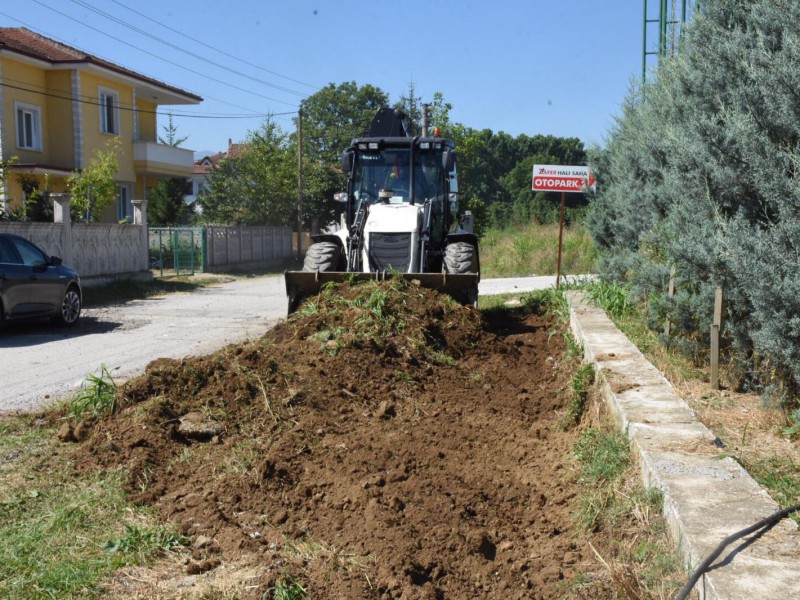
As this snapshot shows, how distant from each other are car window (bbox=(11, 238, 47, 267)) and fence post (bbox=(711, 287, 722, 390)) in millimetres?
11006

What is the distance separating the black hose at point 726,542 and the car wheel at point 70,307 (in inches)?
513

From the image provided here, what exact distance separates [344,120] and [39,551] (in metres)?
60.4

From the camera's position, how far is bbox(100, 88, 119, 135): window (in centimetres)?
2888

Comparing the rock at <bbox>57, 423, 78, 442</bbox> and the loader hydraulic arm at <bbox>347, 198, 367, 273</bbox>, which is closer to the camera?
the rock at <bbox>57, 423, 78, 442</bbox>

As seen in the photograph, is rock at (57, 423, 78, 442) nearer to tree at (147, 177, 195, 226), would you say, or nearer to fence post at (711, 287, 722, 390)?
fence post at (711, 287, 722, 390)

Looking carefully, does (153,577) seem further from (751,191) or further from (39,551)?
(751,191)

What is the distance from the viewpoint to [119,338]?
13133 mm

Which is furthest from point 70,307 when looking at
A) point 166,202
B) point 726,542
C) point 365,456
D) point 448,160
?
point 166,202

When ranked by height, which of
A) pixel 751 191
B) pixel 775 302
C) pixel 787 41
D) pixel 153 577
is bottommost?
pixel 153 577

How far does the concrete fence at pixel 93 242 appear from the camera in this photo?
61.2ft

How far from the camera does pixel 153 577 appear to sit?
4266mm

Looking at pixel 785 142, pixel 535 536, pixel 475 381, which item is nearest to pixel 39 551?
pixel 535 536

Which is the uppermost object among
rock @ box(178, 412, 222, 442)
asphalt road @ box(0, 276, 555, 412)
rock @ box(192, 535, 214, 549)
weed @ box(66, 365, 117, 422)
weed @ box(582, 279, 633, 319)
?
weed @ box(582, 279, 633, 319)

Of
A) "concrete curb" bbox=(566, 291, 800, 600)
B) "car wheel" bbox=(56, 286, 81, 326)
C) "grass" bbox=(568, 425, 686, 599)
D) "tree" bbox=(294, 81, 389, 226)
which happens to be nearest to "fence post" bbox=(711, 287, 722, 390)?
"concrete curb" bbox=(566, 291, 800, 600)
